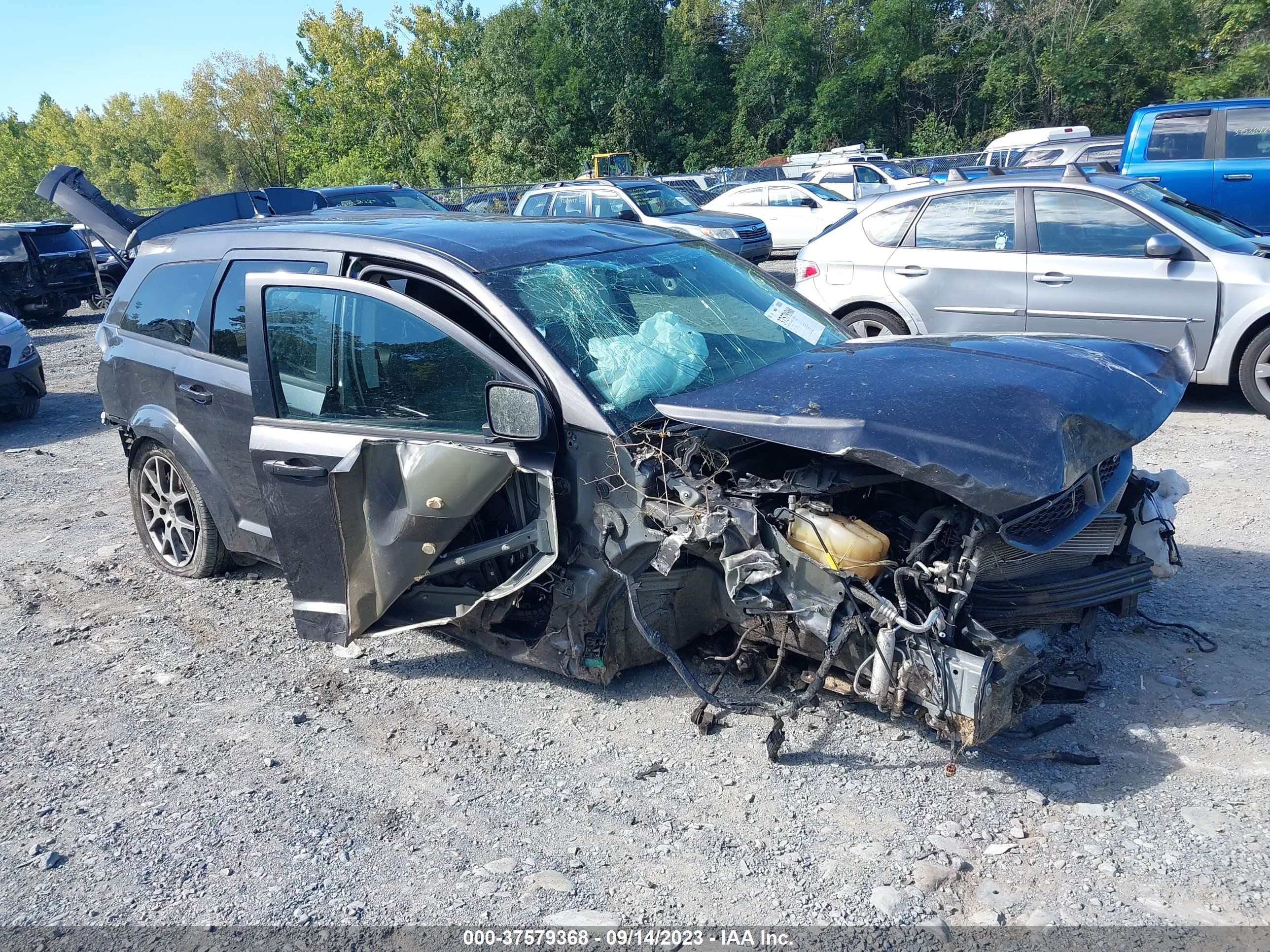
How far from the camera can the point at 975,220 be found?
7906 millimetres

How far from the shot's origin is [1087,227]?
751 cm

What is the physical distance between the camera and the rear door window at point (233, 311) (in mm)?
4594

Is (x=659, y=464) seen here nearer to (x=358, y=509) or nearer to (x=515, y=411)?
(x=515, y=411)

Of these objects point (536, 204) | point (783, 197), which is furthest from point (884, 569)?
point (783, 197)

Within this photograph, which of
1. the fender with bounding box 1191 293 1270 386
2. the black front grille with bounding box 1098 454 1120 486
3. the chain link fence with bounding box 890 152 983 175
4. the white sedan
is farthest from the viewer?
the chain link fence with bounding box 890 152 983 175

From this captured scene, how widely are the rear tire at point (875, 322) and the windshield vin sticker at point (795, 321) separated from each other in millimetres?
3541

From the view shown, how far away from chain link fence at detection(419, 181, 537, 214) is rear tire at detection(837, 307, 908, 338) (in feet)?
60.3

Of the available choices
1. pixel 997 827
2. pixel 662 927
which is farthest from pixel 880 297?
pixel 662 927

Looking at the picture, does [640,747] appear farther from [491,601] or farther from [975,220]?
[975,220]

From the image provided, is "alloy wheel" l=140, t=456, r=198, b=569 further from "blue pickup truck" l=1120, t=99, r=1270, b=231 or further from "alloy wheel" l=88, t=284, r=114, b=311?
"alloy wheel" l=88, t=284, r=114, b=311

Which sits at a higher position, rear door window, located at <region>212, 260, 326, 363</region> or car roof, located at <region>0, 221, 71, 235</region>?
car roof, located at <region>0, 221, 71, 235</region>

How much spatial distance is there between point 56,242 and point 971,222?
16.2 meters

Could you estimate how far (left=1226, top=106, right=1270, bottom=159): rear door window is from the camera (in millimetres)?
11000

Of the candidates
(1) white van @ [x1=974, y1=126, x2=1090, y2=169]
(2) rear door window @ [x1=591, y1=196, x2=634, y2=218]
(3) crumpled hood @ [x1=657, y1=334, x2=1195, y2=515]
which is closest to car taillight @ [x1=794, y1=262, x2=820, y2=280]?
(3) crumpled hood @ [x1=657, y1=334, x2=1195, y2=515]
